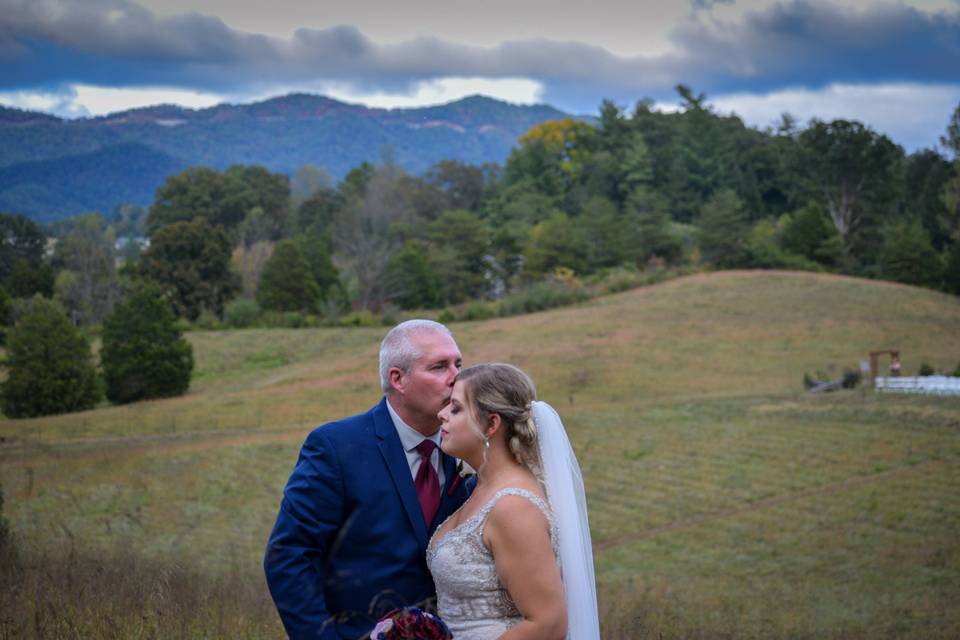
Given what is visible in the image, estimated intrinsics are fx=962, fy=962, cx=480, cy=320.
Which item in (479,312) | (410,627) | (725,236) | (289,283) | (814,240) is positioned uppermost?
(725,236)

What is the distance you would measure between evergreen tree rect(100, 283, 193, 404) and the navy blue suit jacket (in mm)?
25951

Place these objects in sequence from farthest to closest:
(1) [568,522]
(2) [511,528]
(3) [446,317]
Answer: (3) [446,317]
(1) [568,522]
(2) [511,528]

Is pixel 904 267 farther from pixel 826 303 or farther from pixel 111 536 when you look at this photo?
pixel 111 536

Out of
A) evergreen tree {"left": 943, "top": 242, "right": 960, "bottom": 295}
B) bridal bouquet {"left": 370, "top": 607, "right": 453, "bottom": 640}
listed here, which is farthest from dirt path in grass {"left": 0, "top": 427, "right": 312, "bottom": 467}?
evergreen tree {"left": 943, "top": 242, "right": 960, "bottom": 295}

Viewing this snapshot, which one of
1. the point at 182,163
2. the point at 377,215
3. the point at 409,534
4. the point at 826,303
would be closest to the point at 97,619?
the point at 409,534

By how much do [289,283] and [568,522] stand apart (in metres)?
49.2

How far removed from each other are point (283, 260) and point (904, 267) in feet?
105

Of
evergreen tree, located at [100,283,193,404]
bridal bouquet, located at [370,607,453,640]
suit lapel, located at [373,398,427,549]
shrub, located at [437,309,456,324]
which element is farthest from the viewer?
shrub, located at [437,309,456,324]

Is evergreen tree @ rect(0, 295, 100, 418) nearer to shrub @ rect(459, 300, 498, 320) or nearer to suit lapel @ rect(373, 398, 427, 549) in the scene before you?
suit lapel @ rect(373, 398, 427, 549)

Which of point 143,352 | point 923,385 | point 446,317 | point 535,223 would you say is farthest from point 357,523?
point 535,223

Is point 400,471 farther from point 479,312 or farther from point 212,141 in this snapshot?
point 212,141

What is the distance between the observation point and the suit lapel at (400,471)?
120 inches

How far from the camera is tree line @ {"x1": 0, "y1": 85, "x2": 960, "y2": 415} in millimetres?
47562

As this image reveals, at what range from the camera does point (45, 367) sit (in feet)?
77.9
